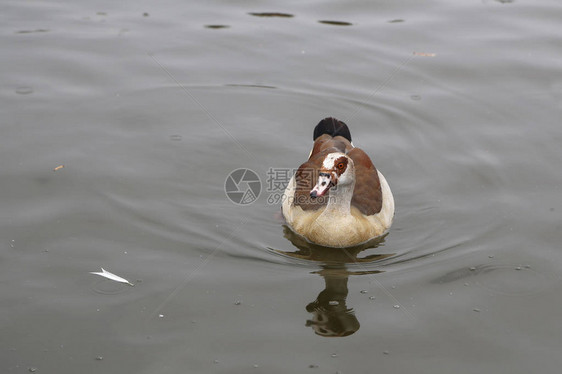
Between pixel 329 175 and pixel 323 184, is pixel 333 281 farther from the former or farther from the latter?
pixel 329 175

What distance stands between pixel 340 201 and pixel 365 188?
495mm

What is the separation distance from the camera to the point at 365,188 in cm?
910

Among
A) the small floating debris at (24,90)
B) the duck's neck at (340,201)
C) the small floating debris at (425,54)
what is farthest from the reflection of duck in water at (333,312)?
the small floating debris at (425,54)

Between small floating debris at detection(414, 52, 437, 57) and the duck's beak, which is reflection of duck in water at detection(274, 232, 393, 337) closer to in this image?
the duck's beak

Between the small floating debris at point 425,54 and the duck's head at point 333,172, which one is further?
the small floating debris at point 425,54

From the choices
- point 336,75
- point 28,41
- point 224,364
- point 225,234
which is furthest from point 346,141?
point 28,41

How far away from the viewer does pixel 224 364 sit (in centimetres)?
647

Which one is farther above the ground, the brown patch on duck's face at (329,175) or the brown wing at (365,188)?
the brown patch on duck's face at (329,175)

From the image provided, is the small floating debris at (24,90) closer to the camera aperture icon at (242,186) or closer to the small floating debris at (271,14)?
the camera aperture icon at (242,186)

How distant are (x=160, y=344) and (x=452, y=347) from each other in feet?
8.56

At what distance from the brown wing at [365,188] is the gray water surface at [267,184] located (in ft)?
1.44

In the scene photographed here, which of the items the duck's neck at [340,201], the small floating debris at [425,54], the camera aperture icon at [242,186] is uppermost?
the small floating debris at [425,54]

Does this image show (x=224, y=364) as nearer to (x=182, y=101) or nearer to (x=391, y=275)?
(x=391, y=275)

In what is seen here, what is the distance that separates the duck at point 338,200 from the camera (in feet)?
28.0
